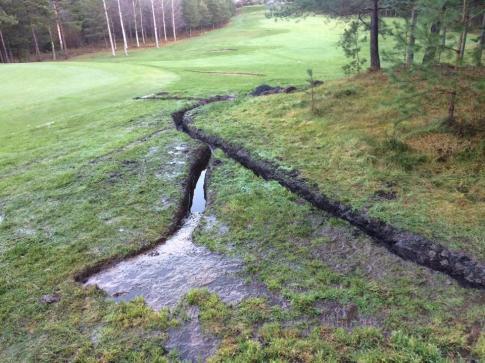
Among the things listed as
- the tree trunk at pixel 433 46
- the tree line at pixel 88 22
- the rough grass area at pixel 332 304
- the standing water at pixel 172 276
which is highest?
the tree line at pixel 88 22

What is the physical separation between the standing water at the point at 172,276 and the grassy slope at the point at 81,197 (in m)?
0.33

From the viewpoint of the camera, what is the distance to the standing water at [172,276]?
6.08 metres

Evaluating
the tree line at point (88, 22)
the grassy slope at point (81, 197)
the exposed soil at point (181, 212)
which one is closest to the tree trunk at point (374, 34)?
the grassy slope at point (81, 197)

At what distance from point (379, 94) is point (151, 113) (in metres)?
8.68

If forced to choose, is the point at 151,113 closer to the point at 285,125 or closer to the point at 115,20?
the point at 285,125

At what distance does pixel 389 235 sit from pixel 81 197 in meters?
6.95

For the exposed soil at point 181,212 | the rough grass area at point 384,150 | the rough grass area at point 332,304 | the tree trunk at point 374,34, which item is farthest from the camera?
the tree trunk at point 374,34

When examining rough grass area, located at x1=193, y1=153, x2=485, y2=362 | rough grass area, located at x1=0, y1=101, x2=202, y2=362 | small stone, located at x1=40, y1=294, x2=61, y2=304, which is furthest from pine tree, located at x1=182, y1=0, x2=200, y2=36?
small stone, located at x1=40, y1=294, x2=61, y2=304

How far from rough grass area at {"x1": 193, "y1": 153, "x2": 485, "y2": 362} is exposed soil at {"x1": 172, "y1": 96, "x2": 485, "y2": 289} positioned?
20cm

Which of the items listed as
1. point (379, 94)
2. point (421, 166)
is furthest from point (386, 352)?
point (379, 94)

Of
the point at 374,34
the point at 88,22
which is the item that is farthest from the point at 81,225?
the point at 88,22

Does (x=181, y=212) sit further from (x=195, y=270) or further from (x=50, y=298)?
(x=50, y=298)

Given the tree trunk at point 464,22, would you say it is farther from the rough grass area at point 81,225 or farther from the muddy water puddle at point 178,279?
the rough grass area at point 81,225

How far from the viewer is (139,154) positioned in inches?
453
